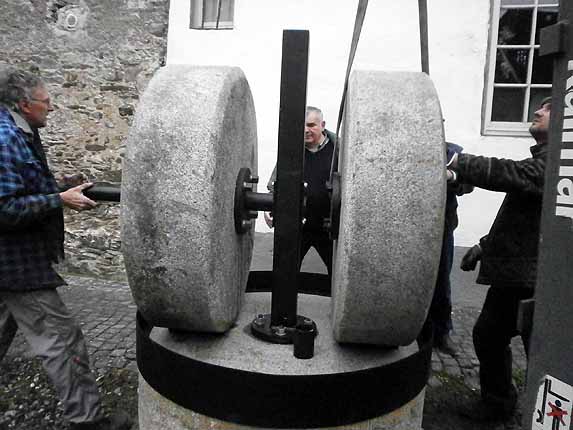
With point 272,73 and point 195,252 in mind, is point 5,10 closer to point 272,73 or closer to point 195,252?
point 272,73

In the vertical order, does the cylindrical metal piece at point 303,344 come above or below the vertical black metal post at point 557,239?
below

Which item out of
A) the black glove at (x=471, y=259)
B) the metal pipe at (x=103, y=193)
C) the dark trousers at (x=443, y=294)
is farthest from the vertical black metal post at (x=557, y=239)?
the dark trousers at (x=443, y=294)

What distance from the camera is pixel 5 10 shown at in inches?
247

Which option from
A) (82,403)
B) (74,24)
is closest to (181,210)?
(82,403)

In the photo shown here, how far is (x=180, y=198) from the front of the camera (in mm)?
1600

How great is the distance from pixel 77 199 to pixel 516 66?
4837 mm

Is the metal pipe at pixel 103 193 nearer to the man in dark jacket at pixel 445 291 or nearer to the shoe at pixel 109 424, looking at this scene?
the shoe at pixel 109 424

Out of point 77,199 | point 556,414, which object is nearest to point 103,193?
point 77,199

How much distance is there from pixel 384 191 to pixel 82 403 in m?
1.86

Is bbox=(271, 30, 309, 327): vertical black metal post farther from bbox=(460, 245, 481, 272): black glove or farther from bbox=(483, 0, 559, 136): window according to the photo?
bbox=(483, 0, 559, 136): window

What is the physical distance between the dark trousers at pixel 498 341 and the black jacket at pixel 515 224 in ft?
0.34

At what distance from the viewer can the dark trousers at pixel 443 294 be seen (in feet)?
11.8

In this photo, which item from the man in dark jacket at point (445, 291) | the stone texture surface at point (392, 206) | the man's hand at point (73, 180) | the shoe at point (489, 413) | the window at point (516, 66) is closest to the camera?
the stone texture surface at point (392, 206)

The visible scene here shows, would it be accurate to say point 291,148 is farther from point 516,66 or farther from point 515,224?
point 516,66
